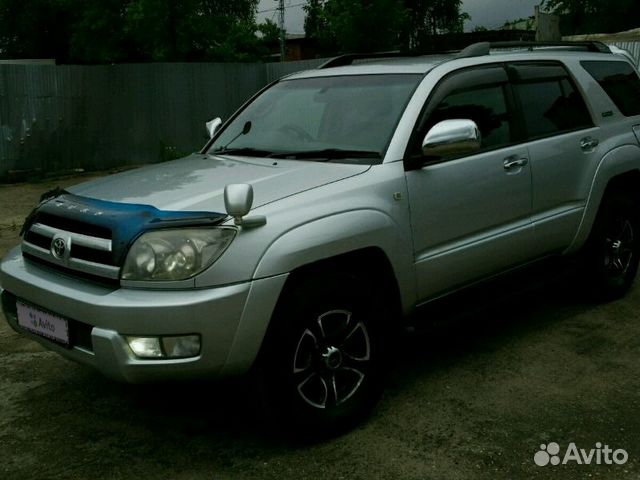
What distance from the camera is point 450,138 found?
3.85 meters

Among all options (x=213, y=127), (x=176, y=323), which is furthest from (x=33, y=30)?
(x=176, y=323)

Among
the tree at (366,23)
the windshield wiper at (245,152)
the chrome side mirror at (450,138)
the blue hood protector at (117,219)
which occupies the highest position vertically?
the tree at (366,23)

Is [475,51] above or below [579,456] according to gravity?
above

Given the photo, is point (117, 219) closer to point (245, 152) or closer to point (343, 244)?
point (343, 244)

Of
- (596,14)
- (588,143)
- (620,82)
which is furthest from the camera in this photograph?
(596,14)

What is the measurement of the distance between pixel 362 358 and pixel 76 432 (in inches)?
55.3

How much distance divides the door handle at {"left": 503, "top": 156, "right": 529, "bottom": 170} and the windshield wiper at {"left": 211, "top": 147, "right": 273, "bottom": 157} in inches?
52.0

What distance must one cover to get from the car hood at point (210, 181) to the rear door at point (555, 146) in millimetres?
1404

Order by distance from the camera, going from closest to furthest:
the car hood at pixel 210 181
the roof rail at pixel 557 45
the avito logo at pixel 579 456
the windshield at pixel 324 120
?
1. the avito logo at pixel 579 456
2. the car hood at pixel 210 181
3. the windshield at pixel 324 120
4. the roof rail at pixel 557 45

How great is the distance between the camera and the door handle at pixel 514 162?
444 cm

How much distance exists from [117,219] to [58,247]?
37 centimetres

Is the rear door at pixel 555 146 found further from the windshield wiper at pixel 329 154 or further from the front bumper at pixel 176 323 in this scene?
the front bumper at pixel 176 323

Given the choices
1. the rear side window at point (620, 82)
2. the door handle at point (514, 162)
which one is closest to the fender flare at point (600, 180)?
the rear side window at point (620, 82)

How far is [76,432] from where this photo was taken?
3.75 metres
